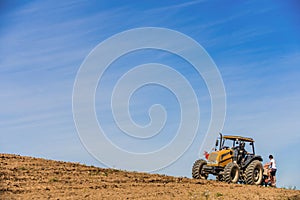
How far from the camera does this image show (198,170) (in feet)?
90.3

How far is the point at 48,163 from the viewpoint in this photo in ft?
80.1

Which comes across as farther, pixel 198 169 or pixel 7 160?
pixel 198 169

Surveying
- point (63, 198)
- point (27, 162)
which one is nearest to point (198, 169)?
point (27, 162)

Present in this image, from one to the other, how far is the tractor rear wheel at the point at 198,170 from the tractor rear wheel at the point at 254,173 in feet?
7.73

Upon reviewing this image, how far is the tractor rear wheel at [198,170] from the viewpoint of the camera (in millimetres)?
27562

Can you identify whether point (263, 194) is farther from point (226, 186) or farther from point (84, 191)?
point (84, 191)

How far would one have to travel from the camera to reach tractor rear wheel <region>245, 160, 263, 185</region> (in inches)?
1042

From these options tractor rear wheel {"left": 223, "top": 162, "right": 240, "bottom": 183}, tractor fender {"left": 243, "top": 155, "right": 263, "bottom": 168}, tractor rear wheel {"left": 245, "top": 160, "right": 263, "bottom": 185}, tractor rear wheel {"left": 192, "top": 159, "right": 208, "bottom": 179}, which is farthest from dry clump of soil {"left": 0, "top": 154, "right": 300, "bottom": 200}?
tractor fender {"left": 243, "top": 155, "right": 263, "bottom": 168}

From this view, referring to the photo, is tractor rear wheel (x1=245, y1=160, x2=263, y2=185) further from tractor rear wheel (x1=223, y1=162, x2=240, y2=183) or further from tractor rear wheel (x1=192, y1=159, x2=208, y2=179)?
tractor rear wheel (x1=192, y1=159, x2=208, y2=179)

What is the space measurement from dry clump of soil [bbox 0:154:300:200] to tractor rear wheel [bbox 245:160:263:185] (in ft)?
10.1

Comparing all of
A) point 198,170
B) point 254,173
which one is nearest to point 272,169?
point 254,173

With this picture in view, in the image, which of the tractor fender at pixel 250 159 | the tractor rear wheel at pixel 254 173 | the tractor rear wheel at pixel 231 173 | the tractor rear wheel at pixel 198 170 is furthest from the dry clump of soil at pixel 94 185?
the tractor fender at pixel 250 159

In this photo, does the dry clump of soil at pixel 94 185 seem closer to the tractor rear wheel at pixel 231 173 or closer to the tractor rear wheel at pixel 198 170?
the tractor rear wheel at pixel 231 173

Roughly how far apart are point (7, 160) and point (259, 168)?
1253cm
